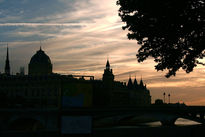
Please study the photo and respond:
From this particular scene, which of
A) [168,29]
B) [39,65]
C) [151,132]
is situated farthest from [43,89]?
[168,29]

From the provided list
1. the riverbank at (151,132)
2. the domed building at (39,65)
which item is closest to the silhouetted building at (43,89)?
the domed building at (39,65)

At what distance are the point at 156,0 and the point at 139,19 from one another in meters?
1.65

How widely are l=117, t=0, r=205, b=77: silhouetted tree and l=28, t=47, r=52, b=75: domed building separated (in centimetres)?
14968

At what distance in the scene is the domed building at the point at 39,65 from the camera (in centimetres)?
16925

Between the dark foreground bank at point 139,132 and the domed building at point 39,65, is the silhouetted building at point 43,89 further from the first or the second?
the dark foreground bank at point 139,132

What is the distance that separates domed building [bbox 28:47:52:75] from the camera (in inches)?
6663

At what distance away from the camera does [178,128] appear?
24078 millimetres

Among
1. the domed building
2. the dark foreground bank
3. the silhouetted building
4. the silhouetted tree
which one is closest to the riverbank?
the dark foreground bank

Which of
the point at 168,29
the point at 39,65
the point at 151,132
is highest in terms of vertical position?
the point at 39,65

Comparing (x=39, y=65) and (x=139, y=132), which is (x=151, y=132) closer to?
(x=139, y=132)

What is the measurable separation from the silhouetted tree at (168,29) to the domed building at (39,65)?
150 metres

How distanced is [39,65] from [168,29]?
499 feet

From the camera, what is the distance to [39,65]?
16925 cm

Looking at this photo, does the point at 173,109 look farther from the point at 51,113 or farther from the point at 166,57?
the point at 166,57
